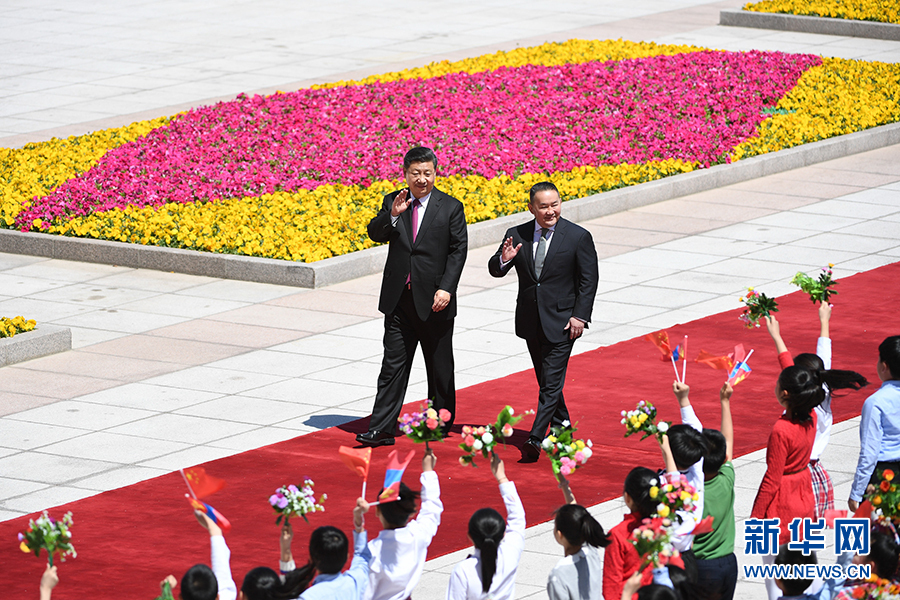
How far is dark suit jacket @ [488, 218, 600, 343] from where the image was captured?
10.2 metres

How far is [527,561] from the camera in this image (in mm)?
8578

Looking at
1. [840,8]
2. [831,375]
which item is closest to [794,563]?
[831,375]

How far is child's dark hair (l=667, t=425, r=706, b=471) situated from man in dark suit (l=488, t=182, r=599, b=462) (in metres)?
3.22

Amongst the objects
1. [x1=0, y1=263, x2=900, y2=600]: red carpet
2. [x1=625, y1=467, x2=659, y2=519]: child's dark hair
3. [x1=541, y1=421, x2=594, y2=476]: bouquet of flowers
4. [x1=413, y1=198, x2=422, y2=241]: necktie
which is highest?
[x1=413, y1=198, x2=422, y2=241]: necktie

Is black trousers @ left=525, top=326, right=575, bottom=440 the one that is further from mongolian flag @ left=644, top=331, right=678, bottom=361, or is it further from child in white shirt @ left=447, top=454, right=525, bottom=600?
child in white shirt @ left=447, top=454, right=525, bottom=600

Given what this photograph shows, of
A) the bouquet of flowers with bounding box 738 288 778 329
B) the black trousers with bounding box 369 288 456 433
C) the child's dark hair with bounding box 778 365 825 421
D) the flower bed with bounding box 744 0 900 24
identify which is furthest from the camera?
the flower bed with bounding box 744 0 900 24

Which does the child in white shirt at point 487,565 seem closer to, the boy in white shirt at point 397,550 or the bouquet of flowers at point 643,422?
the boy in white shirt at point 397,550

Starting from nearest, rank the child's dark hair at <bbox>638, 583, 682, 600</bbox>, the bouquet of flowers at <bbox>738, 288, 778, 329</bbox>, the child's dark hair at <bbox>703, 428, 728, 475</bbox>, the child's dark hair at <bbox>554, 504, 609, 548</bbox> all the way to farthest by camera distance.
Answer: the child's dark hair at <bbox>638, 583, 682, 600</bbox> < the child's dark hair at <bbox>554, 504, 609, 548</bbox> < the child's dark hair at <bbox>703, 428, 728, 475</bbox> < the bouquet of flowers at <bbox>738, 288, 778, 329</bbox>

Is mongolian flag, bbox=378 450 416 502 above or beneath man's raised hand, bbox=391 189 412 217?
beneath

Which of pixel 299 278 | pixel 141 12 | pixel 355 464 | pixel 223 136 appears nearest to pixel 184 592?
pixel 355 464

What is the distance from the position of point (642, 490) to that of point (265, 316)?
305 inches

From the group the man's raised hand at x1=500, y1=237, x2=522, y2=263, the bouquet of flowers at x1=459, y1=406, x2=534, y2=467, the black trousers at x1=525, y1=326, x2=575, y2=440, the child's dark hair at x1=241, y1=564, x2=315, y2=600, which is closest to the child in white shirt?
the bouquet of flowers at x1=459, y1=406, x2=534, y2=467

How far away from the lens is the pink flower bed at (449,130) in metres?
17.2

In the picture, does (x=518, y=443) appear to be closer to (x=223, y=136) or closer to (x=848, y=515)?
(x=848, y=515)
